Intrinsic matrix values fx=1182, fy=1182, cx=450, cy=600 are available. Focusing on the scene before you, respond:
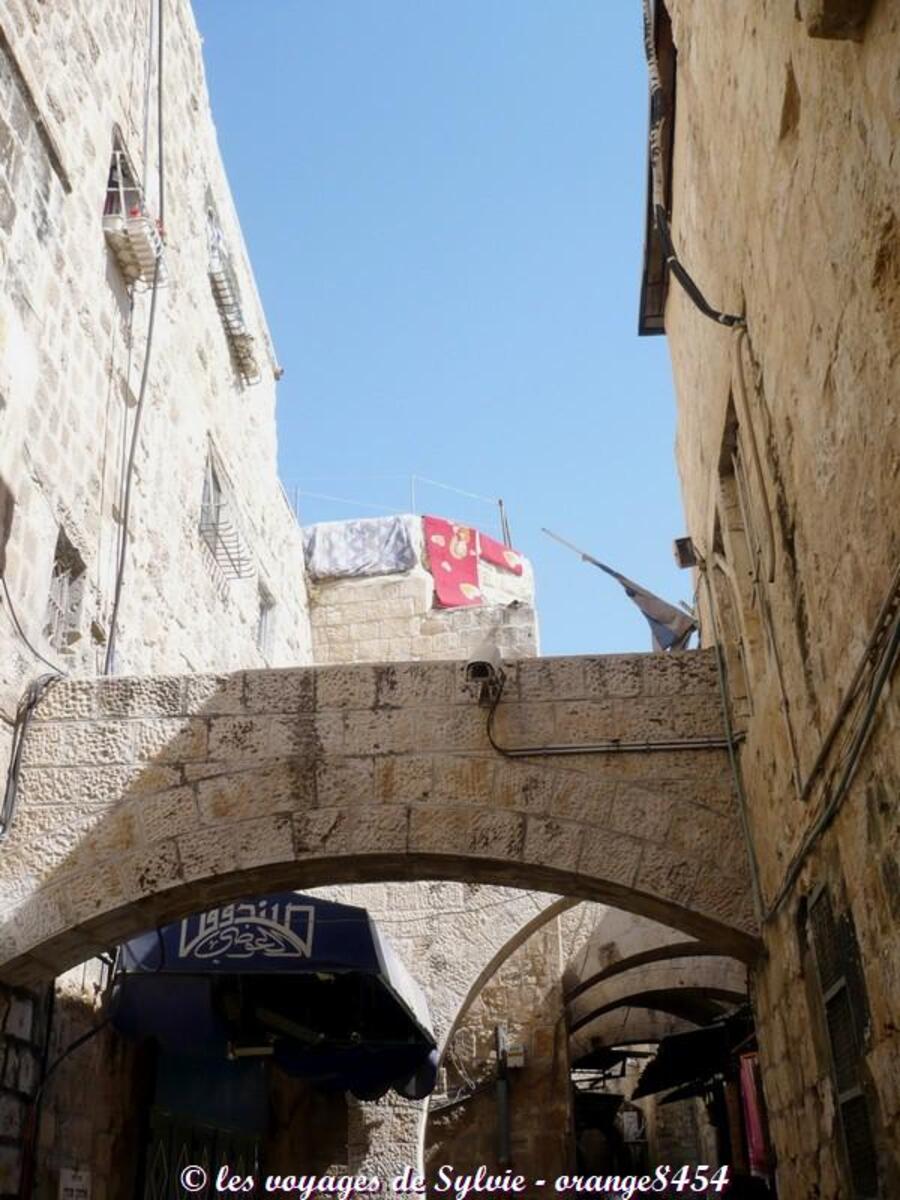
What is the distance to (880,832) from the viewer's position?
2930 millimetres

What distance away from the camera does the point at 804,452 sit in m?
3.51

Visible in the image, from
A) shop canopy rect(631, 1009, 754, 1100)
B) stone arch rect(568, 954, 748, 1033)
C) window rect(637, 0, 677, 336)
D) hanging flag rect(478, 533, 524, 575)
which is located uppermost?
hanging flag rect(478, 533, 524, 575)

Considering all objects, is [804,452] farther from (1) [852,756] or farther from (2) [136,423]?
(2) [136,423]

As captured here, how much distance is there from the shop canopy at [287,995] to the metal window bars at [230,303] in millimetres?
5199

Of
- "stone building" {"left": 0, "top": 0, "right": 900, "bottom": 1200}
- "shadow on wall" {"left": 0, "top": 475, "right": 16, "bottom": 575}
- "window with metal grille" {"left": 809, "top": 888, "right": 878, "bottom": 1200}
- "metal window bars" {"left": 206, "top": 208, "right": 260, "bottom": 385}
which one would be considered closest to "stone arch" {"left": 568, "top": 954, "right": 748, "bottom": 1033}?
"stone building" {"left": 0, "top": 0, "right": 900, "bottom": 1200}

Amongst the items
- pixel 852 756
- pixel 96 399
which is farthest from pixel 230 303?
pixel 852 756

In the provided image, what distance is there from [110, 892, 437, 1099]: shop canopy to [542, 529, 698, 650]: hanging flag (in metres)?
2.85

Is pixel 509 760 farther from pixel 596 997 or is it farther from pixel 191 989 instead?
pixel 596 997

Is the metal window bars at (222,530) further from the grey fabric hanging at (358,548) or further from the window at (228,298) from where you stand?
the grey fabric hanging at (358,548)

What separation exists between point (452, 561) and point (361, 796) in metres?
9.17

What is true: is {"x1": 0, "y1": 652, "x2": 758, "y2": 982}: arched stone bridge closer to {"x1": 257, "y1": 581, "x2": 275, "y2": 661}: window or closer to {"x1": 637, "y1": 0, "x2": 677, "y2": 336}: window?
{"x1": 637, "y1": 0, "x2": 677, "y2": 336}: window

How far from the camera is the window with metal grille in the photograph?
332cm

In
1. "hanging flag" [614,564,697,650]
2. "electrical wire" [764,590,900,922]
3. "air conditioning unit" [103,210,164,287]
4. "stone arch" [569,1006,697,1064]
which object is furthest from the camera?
"stone arch" [569,1006,697,1064]

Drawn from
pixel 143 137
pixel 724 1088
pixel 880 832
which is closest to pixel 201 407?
pixel 143 137
